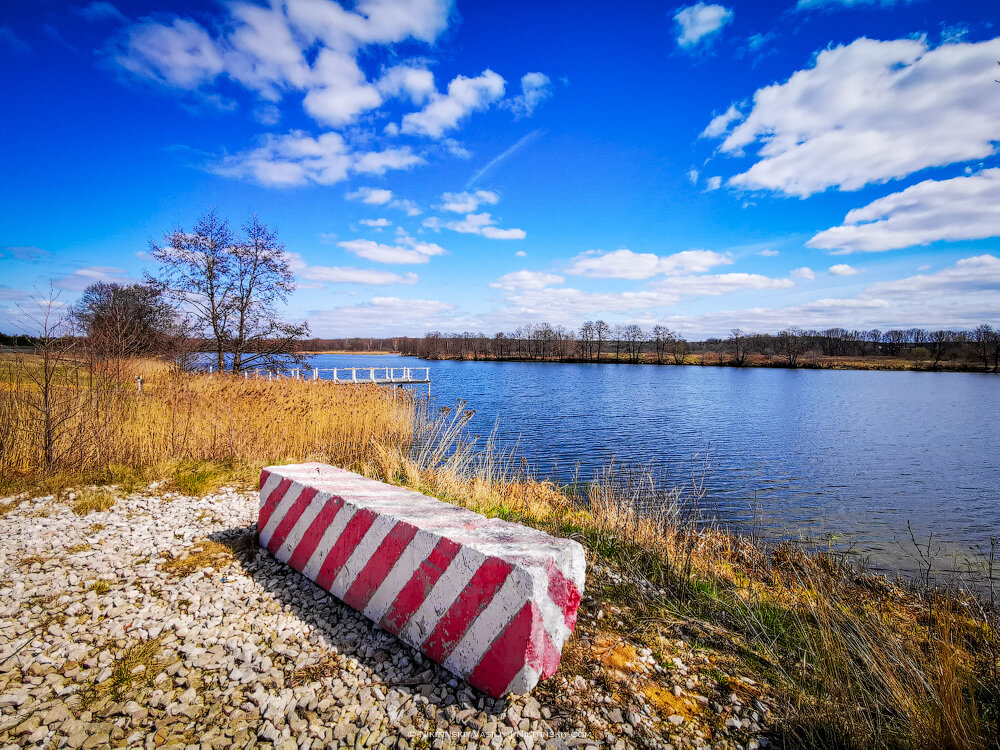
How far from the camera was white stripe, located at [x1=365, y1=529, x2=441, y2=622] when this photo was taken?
2.99 m

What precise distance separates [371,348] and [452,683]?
147m

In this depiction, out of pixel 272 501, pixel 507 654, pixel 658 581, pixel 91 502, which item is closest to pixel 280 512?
pixel 272 501

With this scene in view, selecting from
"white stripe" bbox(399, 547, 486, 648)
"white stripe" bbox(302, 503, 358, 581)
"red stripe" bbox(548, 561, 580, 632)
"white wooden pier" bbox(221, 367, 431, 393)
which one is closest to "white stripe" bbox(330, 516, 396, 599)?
"white stripe" bbox(302, 503, 358, 581)

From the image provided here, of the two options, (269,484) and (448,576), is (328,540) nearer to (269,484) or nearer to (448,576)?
(269,484)

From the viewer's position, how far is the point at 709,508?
9.85 m

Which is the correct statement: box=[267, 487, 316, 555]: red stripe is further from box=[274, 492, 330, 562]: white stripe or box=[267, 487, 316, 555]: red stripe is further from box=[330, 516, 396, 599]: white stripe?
box=[330, 516, 396, 599]: white stripe

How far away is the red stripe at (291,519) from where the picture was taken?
401 centimetres

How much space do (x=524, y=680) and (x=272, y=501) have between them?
3.04 metres

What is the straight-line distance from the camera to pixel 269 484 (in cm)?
448

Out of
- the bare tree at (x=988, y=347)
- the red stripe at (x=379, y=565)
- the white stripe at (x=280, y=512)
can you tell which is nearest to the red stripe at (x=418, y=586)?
the red stripe at (x=379, y=565)

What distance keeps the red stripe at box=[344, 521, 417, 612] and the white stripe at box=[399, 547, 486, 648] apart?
369 mm

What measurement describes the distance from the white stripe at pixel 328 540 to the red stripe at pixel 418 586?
75cm

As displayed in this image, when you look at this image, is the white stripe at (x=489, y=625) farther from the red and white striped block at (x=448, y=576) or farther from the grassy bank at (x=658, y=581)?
the grassy bank at (x=658, y=581)

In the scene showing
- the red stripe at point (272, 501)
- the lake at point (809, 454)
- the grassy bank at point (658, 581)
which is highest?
the red stripe at point (272, 501)
